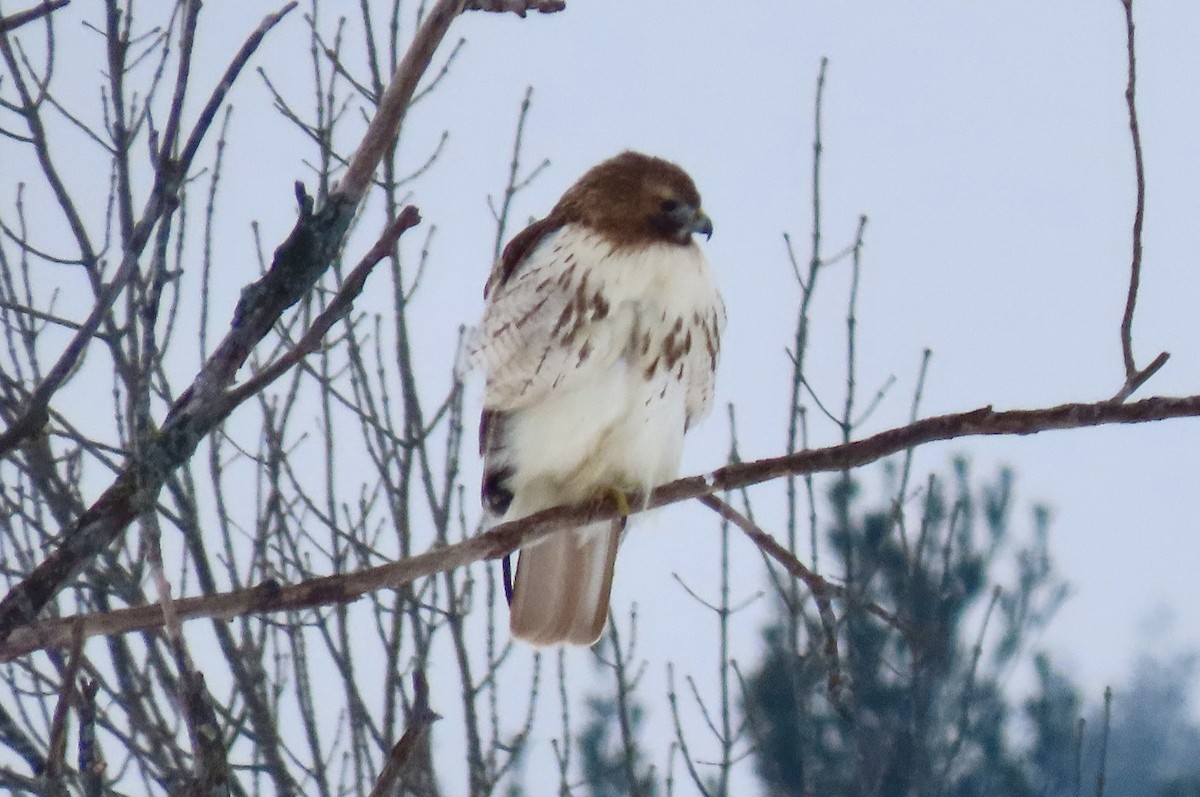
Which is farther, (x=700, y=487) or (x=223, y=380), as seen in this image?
(x=700, y=487)

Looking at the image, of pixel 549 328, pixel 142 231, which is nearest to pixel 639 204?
pixel 549 328

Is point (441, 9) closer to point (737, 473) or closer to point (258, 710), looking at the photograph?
point (737, 473)

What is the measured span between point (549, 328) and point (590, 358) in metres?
0.09

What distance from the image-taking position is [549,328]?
2684mm

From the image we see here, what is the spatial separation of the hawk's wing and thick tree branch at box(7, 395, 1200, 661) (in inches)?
21.0

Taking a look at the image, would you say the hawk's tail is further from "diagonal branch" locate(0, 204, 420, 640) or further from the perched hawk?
"diagonal branch" locate(0, 204, 420, 640)

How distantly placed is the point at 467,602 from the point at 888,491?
1.16m

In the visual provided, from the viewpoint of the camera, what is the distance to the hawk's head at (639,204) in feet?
9.34

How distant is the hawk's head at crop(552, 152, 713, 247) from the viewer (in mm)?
2848

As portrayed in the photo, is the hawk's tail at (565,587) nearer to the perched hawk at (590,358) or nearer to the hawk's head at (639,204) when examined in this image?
the perched hawk at (590,358)

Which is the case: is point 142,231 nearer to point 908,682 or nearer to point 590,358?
point 590,358

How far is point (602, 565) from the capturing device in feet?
10.1

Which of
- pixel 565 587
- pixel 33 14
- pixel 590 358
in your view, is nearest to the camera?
pixel 33 14

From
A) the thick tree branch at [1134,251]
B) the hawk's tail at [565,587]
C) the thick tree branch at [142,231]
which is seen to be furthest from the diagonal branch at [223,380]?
the hawk's tail at [565,587]
